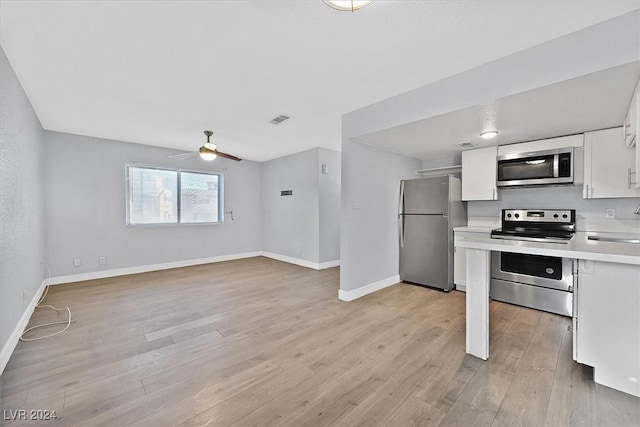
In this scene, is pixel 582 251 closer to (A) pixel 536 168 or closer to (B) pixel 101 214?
(A) pixel 536 168

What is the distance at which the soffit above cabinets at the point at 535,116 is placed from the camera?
185 cm

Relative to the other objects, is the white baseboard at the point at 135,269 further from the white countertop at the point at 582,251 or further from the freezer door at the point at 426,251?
the white countertop at the point at 582,251

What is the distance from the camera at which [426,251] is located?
3.91 m

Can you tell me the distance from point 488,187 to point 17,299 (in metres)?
5.26

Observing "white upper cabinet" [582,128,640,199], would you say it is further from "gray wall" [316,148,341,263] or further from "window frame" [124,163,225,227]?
"window frame" [124,163,225,227]

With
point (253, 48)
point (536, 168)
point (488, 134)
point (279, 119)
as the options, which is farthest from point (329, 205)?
point (253, 48)

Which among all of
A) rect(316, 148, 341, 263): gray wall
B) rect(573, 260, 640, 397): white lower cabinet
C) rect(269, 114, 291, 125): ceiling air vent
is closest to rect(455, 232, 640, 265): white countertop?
rect(573, 260, 640, 397): white lower cabinet

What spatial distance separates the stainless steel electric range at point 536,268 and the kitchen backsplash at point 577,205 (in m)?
0.12

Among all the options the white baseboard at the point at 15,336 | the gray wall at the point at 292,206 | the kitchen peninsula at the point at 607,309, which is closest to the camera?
the kitchen peninsula at the point at 607,309

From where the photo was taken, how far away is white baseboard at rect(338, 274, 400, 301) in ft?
11.1

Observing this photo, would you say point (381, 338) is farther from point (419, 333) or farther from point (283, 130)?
point (283, 130)

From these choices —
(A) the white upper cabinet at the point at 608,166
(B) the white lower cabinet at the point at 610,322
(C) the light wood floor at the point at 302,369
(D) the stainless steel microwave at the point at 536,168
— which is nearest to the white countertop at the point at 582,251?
(B) the white lower cabinet at the point at 610,322

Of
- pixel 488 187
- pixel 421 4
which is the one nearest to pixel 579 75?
A: pixel 421 4

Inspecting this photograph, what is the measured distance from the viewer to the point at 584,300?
5.91 feet
